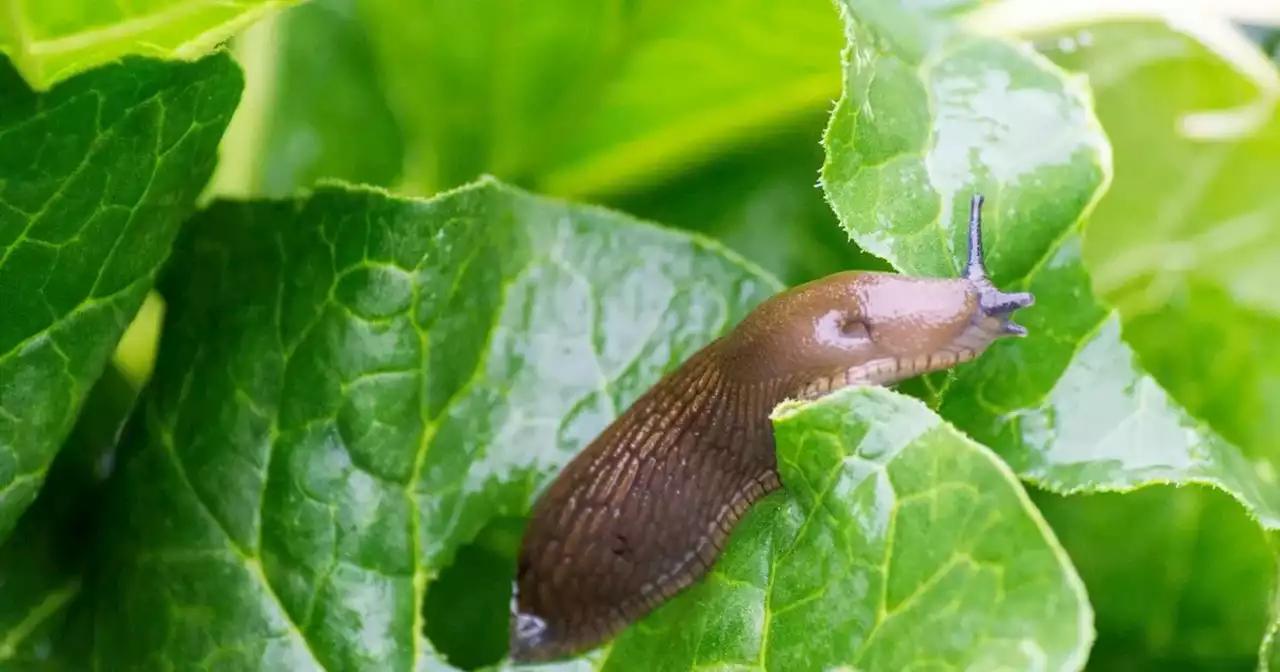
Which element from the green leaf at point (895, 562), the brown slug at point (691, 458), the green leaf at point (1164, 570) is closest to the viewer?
the green leaf at point (895, 562)

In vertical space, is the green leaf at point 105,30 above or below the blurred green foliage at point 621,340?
above

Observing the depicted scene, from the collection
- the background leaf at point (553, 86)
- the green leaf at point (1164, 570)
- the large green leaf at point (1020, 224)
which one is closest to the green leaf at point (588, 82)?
the background leaf at point (553, 86)

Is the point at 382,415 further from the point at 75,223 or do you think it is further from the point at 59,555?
the point at 59,555

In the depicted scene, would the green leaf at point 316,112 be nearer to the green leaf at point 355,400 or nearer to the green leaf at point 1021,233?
the green leaf at point 355,400

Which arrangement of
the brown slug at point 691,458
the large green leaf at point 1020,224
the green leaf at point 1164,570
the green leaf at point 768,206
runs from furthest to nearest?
the green leaf at point 768,206, the green leaf at point 1164,570, the brown slug at point 691,458, the large green leaf at point 1020,224

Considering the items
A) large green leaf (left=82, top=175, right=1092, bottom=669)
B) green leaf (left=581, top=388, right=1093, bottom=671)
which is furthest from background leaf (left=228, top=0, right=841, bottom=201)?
green leaf (left=581, top=388, right=1093, bottom=671)

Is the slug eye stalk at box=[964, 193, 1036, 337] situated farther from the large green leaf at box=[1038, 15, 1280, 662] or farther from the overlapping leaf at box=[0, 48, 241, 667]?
the overlapping leaf at box=[0, 48, 241, 667]
